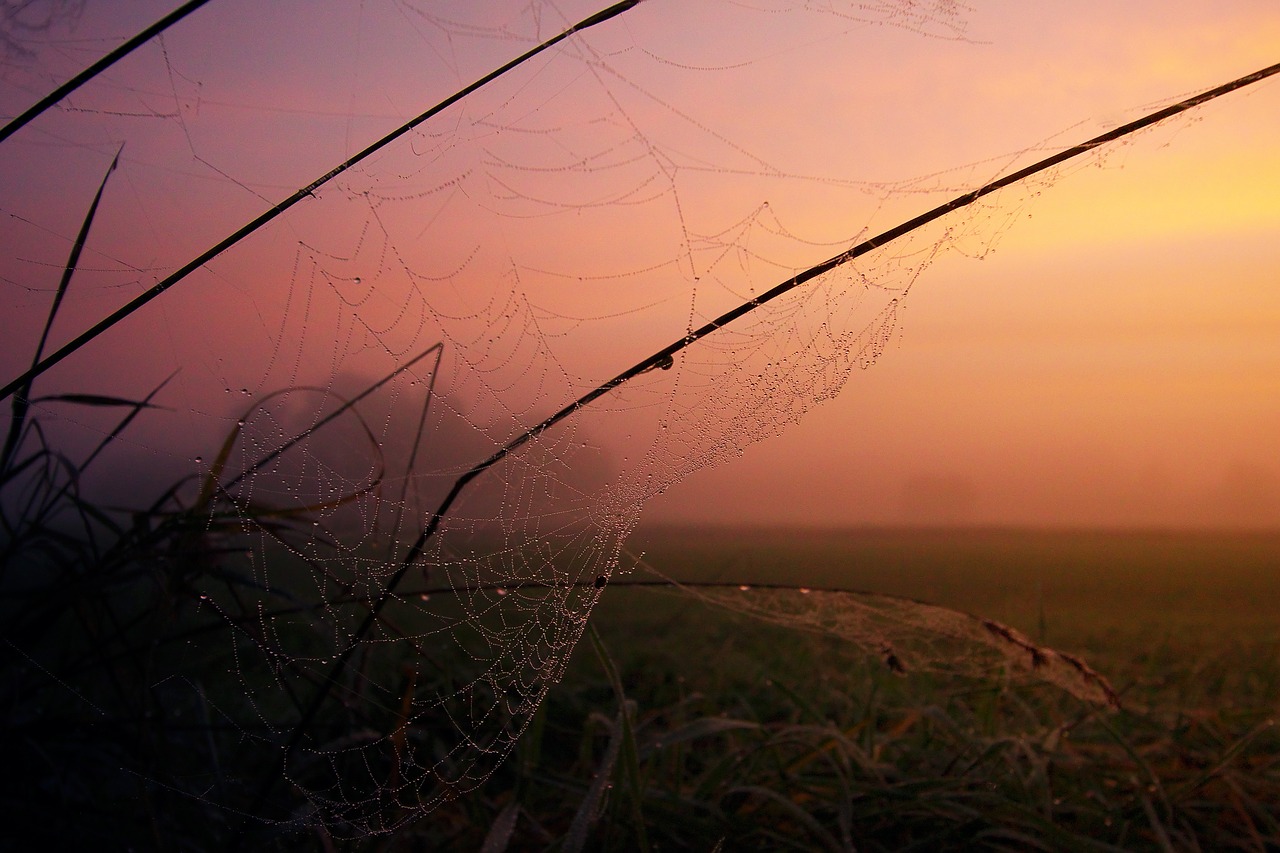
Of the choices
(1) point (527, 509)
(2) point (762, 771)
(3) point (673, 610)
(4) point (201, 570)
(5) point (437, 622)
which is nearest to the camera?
(1) point (527, 509)

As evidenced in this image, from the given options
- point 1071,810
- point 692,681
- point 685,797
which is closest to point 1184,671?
point 1071,810

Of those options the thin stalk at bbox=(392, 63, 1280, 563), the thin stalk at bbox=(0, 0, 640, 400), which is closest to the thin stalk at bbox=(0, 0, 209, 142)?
the thin stalk at bbox=(0, 0, 640, 400)

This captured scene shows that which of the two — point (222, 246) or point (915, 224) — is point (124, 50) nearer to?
point (222, 246)

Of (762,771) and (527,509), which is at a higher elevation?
(527,509)

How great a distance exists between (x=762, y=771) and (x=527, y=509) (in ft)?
2.31

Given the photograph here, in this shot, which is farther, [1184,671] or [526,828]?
[1184,671]

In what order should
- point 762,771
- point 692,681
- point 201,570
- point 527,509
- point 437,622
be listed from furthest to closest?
point 437,622
point 692,681
point 762,771
point 201,570
point 527,509

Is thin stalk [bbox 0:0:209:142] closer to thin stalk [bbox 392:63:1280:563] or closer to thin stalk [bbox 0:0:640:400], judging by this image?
thin stalk [bbox 0:0:640:400]

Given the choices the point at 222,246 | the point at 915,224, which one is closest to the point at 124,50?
the point at 222,246

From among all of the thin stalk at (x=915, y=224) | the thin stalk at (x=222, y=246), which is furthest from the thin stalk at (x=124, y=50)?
the thin stalk at (x=915, y=224)

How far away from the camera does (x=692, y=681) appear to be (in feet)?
7.27

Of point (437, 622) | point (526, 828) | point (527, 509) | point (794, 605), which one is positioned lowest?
point (526, 828)

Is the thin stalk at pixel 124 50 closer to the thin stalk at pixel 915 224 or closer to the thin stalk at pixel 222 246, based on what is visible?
the thin stalk at pixel 222 246

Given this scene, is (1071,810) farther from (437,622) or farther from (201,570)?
(437,622)
